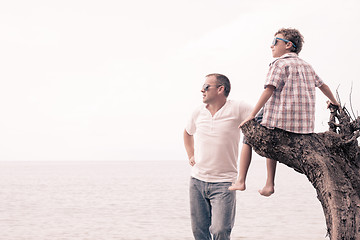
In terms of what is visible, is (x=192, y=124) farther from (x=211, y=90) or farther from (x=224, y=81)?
(x=224, y=81)

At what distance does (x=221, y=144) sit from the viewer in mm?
5688

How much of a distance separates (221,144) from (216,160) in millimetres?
211

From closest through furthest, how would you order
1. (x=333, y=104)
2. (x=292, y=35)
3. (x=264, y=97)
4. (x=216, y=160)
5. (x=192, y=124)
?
(x=264, y=97), (x=292, y=35), (x=333, y=104), (x=216, y=160), (x=192, y=124)

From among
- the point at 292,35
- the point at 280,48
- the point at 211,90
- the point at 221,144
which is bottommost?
the point at 221,144

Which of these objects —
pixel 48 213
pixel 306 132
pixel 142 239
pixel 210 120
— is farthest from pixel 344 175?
pixel 48 213

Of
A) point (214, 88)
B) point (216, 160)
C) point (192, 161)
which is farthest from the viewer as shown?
point (192, 161)

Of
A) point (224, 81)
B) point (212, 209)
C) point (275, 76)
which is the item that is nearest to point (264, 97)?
point (275, 76)

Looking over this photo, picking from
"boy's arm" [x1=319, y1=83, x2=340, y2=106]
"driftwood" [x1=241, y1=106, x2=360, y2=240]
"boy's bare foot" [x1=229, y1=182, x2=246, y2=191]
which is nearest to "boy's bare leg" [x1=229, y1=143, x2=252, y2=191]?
"boy's bare foot" [x1=229, y1=182, x2=246, y2=191]

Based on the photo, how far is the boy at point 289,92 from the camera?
4832mm

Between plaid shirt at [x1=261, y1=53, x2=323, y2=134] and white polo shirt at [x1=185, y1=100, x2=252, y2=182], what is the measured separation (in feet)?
2.43

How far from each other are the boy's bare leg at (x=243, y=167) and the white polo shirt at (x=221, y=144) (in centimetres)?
26

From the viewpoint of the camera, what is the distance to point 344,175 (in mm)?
5340

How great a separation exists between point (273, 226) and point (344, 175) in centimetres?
1734

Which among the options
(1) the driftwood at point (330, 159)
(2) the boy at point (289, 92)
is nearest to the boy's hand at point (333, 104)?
(1) the driftwood at point (330, 159)
